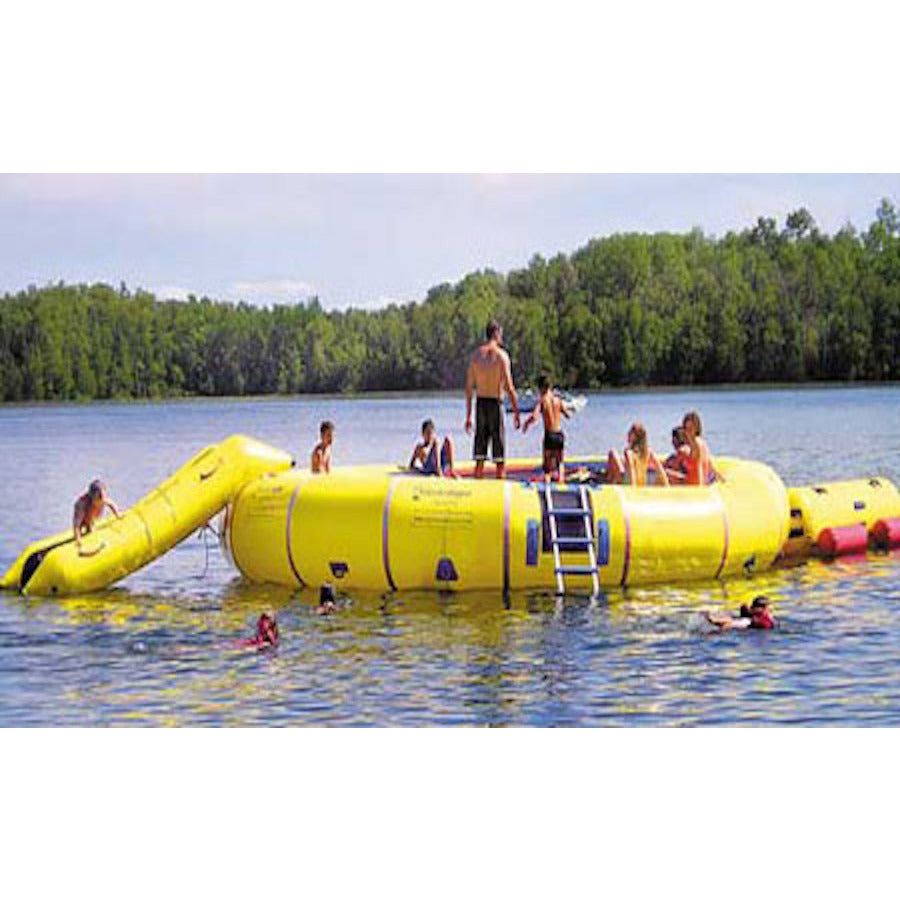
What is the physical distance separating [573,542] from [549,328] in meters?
6.19

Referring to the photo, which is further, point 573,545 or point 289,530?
point 289,530

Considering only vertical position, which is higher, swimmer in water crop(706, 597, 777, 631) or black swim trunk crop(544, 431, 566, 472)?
black swim trunk crop(544, 431, 566, 472)

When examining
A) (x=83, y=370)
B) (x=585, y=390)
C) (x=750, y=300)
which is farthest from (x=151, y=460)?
(x=750, y=300)

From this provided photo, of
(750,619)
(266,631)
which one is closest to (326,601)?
(266,631)

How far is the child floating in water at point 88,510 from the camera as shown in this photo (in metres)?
10.6

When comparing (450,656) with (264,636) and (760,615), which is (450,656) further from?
(760,615)

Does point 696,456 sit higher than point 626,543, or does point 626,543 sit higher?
point 696,456

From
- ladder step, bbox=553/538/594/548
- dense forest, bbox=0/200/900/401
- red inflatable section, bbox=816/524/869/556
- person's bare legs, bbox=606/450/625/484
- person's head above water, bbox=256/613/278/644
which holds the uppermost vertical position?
dense forest, bbox=0/200/900/401

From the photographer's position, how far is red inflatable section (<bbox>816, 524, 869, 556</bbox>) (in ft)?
38.5

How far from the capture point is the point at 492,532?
9914 millimetres

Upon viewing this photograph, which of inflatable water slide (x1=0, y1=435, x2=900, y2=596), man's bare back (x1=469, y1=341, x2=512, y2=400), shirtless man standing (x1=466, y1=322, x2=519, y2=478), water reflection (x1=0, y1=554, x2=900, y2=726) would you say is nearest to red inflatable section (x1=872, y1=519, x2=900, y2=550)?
inflatable water slide (x1=0, y1=435, x2=900, y2=596)

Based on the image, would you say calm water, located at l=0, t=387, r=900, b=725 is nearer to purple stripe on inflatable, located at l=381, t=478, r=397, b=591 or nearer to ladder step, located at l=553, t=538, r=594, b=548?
purple stripe on inflatable, located at l=381, t=478, r=397, b=591

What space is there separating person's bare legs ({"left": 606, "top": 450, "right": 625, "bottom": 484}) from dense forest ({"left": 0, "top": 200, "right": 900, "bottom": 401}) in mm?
3186
